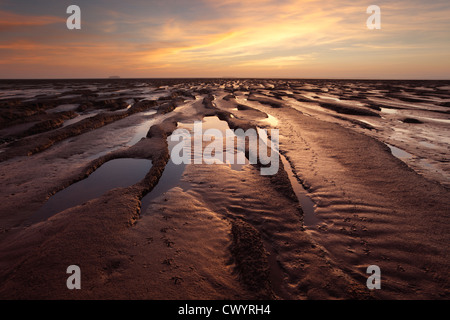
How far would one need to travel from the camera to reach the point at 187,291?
355 centimetres

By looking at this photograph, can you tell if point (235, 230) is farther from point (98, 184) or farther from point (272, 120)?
point (272, 120)

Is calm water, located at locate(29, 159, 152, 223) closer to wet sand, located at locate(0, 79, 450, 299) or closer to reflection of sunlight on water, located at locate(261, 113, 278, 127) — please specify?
wet sand, located at locate(0, 79, 450, 299)

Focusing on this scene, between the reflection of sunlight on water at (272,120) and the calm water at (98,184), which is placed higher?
the reflection of sunlight on water at (272,120)

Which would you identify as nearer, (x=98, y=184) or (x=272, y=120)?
(x=98, y=184)

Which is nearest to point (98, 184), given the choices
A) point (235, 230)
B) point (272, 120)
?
point (235, 230)

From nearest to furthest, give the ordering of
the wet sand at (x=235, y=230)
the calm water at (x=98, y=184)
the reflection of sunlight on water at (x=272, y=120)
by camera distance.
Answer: the wet sand at (x=235, y=230)
the calm water at (x=98, y=184)
the reflection of sunlight on water at (x=272, y=120)

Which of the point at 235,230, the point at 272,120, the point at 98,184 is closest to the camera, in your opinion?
the point at 235,230

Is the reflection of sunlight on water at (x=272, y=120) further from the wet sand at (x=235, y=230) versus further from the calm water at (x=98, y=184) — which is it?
the calm water at (x=98, y=184)

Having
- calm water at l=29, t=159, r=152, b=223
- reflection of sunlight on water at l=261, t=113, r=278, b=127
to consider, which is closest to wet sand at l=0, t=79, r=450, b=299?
calm water at l=29, t=159, r=152, b=223

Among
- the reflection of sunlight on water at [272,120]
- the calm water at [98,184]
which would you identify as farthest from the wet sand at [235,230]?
the reflection of sunlight on water at [272,120]

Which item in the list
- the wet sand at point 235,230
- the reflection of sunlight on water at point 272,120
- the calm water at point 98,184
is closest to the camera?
the wet sand at point 235,230

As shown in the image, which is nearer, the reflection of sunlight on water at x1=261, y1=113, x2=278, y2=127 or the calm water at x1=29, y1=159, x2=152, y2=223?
the calm water at x1=29, y1=159, x2=152, y2=223
